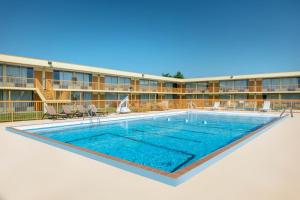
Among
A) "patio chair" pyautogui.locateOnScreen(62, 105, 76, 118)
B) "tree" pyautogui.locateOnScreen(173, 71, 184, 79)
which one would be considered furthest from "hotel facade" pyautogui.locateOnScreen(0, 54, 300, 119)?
"tree" pyautogui.locateOnScreen(173, 71, 184, 79)

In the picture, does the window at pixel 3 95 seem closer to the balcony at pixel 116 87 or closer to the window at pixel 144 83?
the balcony at pixel 116 87

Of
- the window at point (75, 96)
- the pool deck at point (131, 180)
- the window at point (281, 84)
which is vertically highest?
the window at point (281, 84)

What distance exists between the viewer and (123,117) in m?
14.0

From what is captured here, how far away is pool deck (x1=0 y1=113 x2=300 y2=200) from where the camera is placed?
2789 mm

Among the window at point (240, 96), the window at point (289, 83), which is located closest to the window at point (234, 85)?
the window at point (240, 96)

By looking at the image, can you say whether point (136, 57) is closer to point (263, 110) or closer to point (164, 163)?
point (263, 110)

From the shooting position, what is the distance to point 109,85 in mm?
24000

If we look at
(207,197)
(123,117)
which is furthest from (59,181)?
(123,117)

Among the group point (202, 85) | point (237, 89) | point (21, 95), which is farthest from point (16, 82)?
point (237, 89)

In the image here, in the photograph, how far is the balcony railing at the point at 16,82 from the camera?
16.3 metres

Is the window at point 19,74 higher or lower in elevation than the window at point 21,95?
higher

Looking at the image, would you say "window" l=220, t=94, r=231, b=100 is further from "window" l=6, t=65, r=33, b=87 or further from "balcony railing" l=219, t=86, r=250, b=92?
"window" l=6, t=65, r=33, b=87

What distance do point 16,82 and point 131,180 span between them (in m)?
18.0

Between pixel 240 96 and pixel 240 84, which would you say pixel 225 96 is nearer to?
pixel 240 96
